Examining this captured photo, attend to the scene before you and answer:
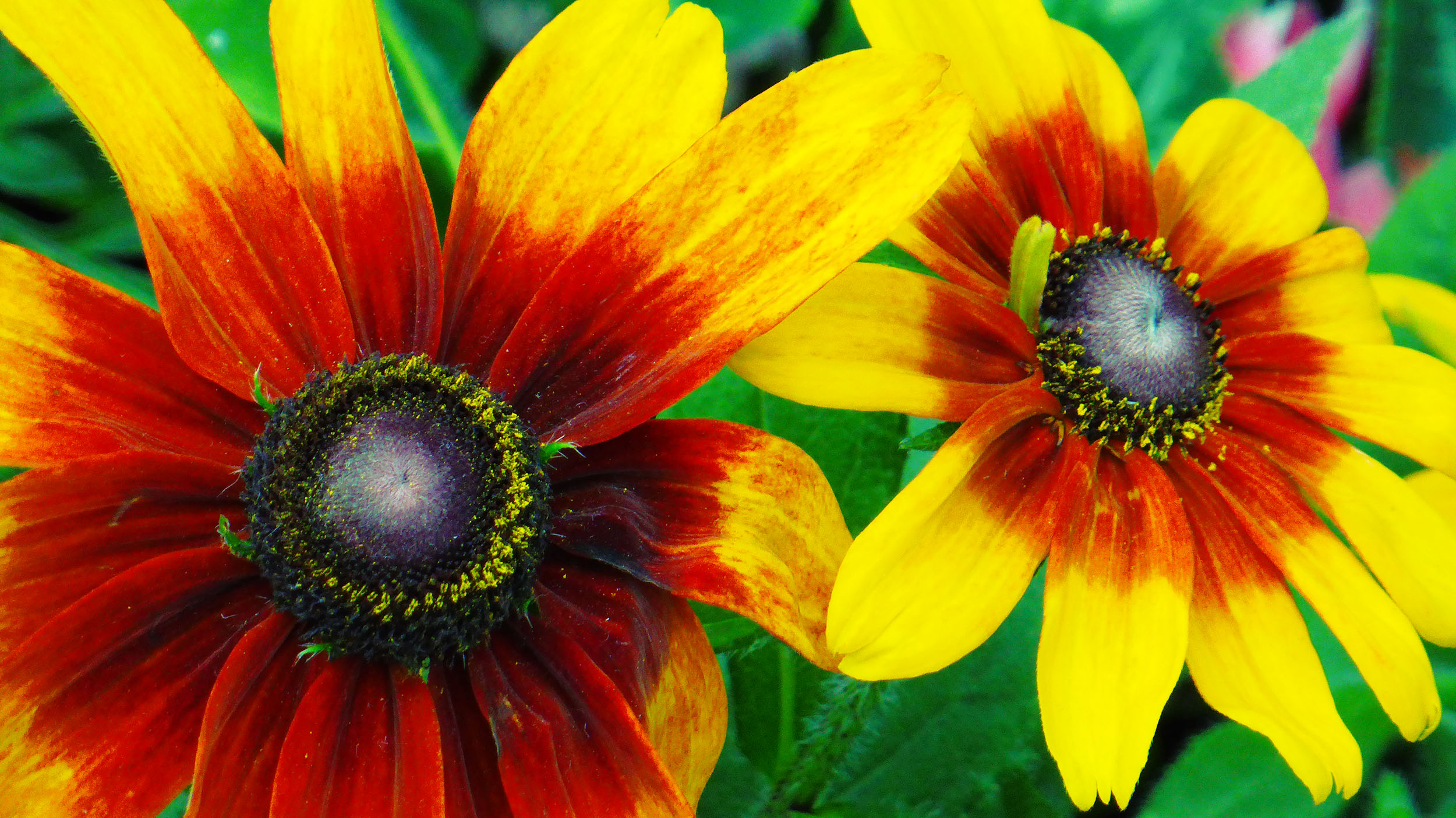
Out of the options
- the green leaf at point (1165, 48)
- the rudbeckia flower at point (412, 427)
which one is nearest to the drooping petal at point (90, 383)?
the rudbeckia flower at point (412, 427)

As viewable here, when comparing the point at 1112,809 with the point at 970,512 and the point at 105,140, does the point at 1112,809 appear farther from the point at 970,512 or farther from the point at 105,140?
the point at 105,140

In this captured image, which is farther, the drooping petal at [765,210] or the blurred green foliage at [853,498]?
the blurred green foliage at [853,498]

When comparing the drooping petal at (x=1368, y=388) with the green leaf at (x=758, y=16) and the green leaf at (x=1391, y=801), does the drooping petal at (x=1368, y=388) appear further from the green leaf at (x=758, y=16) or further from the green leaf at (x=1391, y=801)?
the green leaf at (x=758, y=16)

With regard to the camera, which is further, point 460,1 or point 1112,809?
→ point 460,1

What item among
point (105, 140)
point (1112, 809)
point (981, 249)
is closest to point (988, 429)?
point (981, 249)

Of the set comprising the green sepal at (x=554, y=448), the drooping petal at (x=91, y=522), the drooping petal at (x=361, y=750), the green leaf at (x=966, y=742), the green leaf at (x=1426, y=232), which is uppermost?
the drooping petal at (x=91, y=522)

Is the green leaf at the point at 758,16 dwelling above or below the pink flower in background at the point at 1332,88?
above
